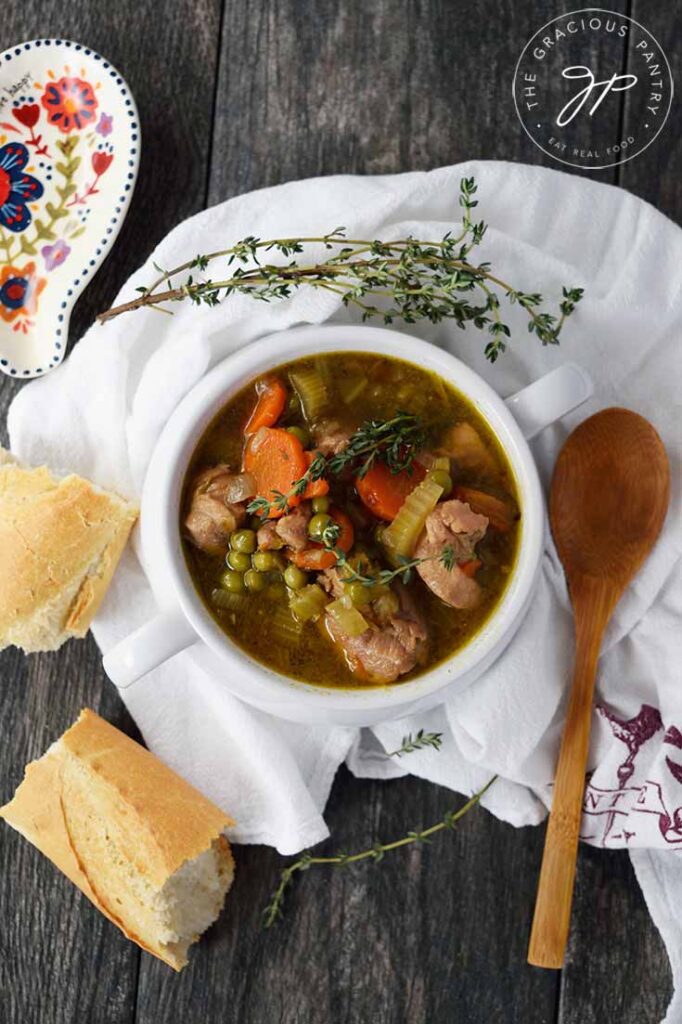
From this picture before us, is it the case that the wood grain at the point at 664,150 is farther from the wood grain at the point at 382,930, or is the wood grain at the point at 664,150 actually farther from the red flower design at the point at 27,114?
the wood grain at the point at 382,930

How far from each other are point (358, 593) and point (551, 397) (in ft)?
1.87

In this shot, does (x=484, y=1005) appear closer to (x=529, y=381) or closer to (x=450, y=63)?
(x=529, y=381)

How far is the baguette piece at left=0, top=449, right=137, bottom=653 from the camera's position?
2494 millimetres

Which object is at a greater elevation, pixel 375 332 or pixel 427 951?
pixel 375 332

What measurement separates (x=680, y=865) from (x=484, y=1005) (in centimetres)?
61

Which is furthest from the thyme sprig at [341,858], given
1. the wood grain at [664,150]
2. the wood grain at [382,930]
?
the wood grain at [664,150]

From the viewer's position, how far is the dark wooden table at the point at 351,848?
2.79 m

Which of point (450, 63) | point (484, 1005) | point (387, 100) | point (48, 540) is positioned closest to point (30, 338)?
point (48, 540)

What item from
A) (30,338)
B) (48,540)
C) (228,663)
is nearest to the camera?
(228,663)

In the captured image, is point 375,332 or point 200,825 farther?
point 200,825

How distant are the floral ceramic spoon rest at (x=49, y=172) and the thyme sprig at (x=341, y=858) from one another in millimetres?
1374

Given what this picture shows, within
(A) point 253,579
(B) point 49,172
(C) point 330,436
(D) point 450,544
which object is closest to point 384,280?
(C) point 330,436

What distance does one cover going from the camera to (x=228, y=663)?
2.33 metres

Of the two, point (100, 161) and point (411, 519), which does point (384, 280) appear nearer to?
point (411, 519)
